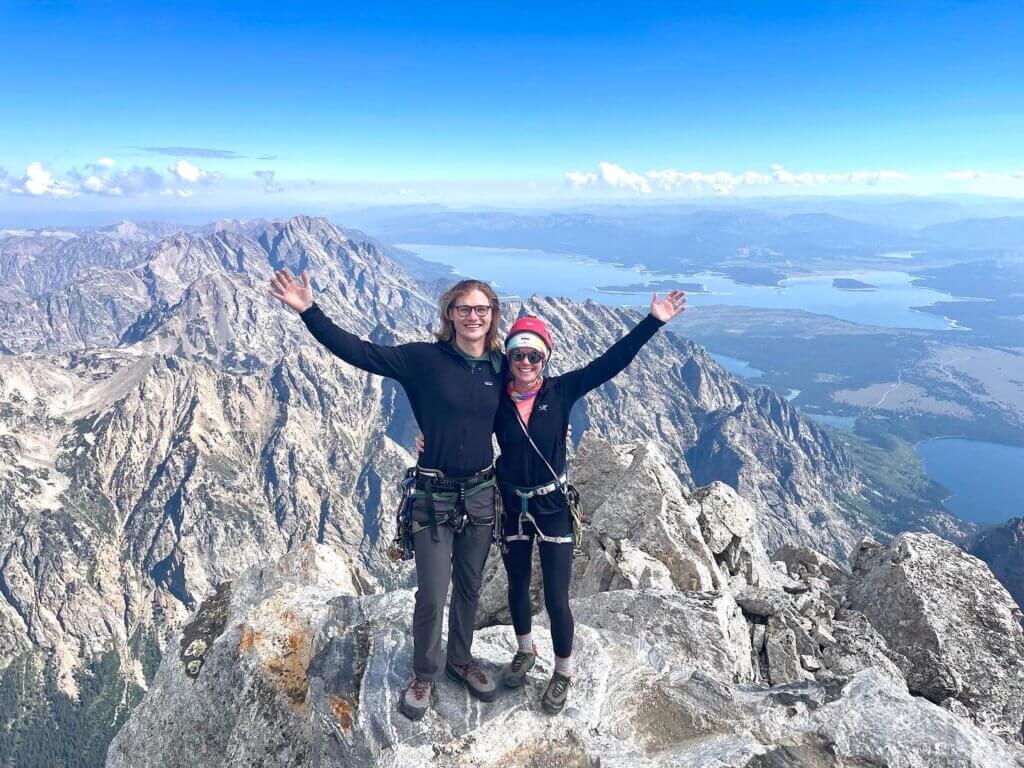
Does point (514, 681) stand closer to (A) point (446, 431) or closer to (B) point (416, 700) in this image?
(B) point (416, 700)

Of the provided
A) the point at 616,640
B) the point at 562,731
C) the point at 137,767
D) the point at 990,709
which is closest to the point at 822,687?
the point at 616,640

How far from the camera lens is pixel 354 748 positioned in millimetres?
9664

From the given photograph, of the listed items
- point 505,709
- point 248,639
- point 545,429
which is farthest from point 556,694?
point 248,639

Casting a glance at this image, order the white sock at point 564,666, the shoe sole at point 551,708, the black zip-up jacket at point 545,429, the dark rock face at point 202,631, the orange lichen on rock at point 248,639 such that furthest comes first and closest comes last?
1. the dark rock face at point 202,631
2. the orange lichen on rock at point 248,639
3. the white sock at point 564,666
4. the shoe sole at point 551,708
5. the black zip-up jacket at point 545,429

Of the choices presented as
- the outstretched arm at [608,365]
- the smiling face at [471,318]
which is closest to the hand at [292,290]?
the smiling face at [471,318]

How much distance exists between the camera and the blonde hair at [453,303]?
31.1 ft

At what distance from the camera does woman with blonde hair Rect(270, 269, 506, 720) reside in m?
9.34

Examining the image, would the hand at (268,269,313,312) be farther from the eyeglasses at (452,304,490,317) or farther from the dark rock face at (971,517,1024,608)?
the dark rock face at (971,517,1024,608)

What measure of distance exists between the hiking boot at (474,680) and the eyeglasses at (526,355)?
225 inches

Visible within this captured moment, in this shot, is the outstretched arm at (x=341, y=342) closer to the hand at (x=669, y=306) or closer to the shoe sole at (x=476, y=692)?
the hand at (x=669, y=306)

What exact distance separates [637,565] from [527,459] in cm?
1226

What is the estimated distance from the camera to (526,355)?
9305 millimetres

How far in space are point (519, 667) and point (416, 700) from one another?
1993mm

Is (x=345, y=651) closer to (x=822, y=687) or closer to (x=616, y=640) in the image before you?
(x=616, y=640)
